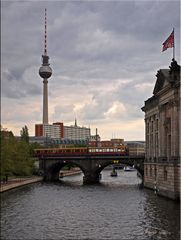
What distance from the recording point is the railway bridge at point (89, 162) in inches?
5007

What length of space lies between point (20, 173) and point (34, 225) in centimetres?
6825

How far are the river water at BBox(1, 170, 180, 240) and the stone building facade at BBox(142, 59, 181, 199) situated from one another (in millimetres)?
4234

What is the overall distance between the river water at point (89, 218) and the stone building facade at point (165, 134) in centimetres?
423

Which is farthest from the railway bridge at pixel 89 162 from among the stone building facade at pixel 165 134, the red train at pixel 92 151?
the stone building facade at pixel 165 134

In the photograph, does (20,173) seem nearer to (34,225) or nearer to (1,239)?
(34,225)

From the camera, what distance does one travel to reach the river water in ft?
147

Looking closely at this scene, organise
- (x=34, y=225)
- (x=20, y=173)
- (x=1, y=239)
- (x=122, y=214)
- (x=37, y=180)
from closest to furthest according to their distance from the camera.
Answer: (x=1, y=239), (x=34, y=225), (x=122, y=214), (x=20, y=173), (x=37, y=180)

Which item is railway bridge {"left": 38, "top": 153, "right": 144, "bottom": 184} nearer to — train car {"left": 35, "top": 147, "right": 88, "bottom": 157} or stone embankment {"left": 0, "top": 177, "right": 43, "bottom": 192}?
train car {"left": 35, "top": 147, "right": 88, "bottom": 157}

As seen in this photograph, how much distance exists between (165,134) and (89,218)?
3349 centimetres

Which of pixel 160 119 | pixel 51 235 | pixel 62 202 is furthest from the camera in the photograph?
pixel 160 119

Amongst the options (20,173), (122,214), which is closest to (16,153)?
(20,173)

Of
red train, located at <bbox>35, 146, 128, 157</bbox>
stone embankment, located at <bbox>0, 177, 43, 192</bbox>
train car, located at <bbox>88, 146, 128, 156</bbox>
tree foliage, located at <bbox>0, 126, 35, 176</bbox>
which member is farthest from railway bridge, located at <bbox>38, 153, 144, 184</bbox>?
tree foliage, located at <bbox>0, 126, 35, 176</bbox>

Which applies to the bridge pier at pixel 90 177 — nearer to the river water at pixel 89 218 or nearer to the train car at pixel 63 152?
the train car at pixel 63 152

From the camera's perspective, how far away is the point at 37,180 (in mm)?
126688
